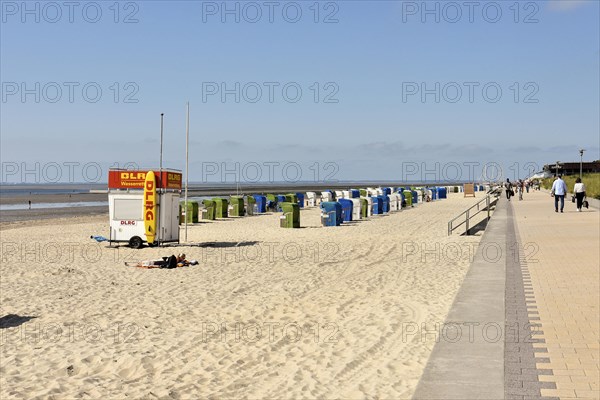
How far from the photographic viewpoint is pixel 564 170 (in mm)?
116875

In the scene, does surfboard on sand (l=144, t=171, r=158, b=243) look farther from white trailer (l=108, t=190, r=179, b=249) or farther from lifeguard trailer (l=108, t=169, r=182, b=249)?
white trailer (l=108, t=190, r=179, b=249)

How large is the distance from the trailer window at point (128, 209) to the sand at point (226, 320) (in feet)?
3.56

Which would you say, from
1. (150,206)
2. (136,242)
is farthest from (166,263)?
(136,242)

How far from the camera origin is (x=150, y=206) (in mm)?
18719

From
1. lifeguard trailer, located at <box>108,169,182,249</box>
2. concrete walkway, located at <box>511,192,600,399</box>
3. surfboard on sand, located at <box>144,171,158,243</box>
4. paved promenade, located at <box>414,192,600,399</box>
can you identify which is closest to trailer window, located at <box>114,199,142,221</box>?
lifeguard trailer, located at <box>108,169,182,249</box>

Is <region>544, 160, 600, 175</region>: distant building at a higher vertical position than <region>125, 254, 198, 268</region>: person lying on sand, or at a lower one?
higher

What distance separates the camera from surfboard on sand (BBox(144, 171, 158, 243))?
18609 mm

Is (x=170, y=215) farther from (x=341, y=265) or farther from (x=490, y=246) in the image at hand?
(x=490, y=246)

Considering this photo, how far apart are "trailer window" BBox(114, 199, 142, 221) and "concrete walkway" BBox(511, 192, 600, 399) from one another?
10.9 meters

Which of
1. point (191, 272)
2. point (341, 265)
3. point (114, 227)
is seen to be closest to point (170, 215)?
point (114, 227)

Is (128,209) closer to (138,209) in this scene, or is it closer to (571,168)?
(138,209)

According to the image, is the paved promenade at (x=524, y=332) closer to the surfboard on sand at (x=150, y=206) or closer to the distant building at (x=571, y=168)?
the surfboard on sand at (x=150, y=206)

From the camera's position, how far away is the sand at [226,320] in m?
6.51

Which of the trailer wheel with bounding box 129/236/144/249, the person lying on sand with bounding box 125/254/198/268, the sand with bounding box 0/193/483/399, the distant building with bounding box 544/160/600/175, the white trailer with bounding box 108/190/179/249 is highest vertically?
the distant building with bounding box 544/160/600/175
